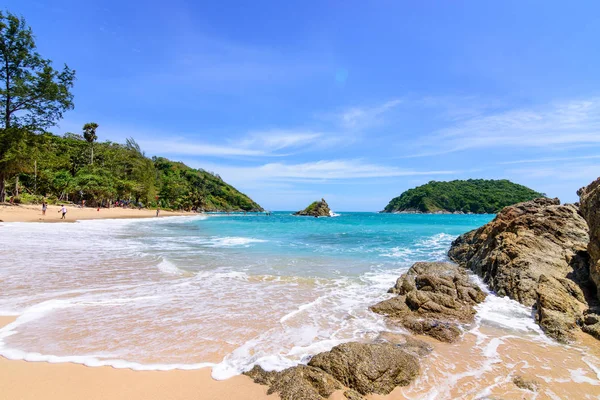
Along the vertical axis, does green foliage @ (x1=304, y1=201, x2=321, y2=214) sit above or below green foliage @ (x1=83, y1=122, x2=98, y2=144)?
below

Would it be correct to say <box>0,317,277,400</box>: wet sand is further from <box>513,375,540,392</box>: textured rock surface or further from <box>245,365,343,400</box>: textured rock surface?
<box>513,375,540,392</box>: textured rock surface

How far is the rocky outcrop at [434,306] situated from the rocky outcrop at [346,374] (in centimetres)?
160

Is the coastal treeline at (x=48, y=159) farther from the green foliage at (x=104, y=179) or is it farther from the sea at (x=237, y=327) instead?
the sea at (x=237, y=327)

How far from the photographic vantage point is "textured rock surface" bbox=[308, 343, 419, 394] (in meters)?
3.88

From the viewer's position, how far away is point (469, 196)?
153625mm

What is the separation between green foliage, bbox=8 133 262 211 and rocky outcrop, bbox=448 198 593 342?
42.9m

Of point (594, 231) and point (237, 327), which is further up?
point (594, 231)

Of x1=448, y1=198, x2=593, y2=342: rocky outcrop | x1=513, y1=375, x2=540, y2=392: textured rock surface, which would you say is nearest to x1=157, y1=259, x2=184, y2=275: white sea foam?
x1=513, y1=375, x2=540, y2=392: textured rock surface

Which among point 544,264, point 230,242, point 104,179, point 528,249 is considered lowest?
point 230,242

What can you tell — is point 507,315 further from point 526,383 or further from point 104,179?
point 104,179

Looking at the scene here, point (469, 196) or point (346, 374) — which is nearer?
point (346, 374)

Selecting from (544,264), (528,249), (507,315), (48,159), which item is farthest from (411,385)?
(48,159)

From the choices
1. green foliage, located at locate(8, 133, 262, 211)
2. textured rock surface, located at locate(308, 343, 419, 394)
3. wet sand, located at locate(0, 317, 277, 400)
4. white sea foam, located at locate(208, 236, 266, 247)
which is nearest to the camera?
wet sand, located at locate(0, 317, 277, 400)

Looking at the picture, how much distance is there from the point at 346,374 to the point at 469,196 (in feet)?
568
